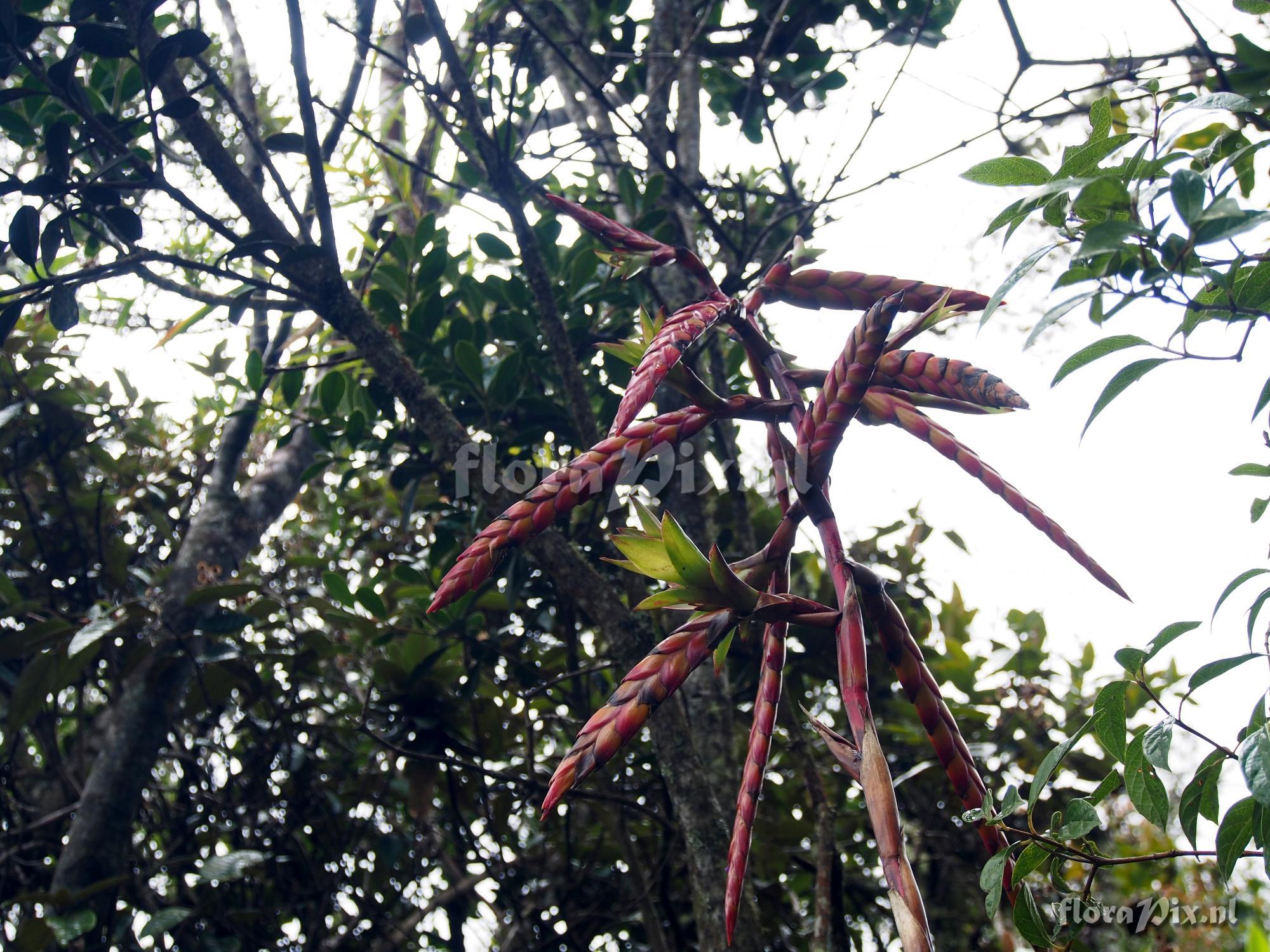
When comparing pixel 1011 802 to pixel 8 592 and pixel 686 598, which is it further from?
pixel 8 592

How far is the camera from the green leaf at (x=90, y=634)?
172 centimetres

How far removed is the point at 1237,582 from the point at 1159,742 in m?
0.13

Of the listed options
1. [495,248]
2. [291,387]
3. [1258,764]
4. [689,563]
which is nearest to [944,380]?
[689,563]

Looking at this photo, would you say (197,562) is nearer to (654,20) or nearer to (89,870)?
(89,870)

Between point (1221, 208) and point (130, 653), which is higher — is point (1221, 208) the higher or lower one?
the lower one

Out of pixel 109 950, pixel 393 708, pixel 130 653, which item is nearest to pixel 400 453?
pixel 393 708

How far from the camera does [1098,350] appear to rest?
24.9 inches

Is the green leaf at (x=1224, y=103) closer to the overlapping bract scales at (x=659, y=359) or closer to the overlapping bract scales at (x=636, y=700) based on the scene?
the overlapping bract scales at (x=659, y=359)

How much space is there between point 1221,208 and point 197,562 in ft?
6.96

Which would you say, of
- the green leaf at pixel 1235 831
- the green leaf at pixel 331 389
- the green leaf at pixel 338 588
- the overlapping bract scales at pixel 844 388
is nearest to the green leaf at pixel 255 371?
the green leaf at pixel 331 389

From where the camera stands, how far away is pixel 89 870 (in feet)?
5.88

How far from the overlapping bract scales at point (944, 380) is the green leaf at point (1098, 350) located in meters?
0.16

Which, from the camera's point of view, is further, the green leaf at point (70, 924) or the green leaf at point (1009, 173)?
the green leaf at point (70, 924)

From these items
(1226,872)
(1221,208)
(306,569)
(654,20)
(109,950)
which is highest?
(654,20)
